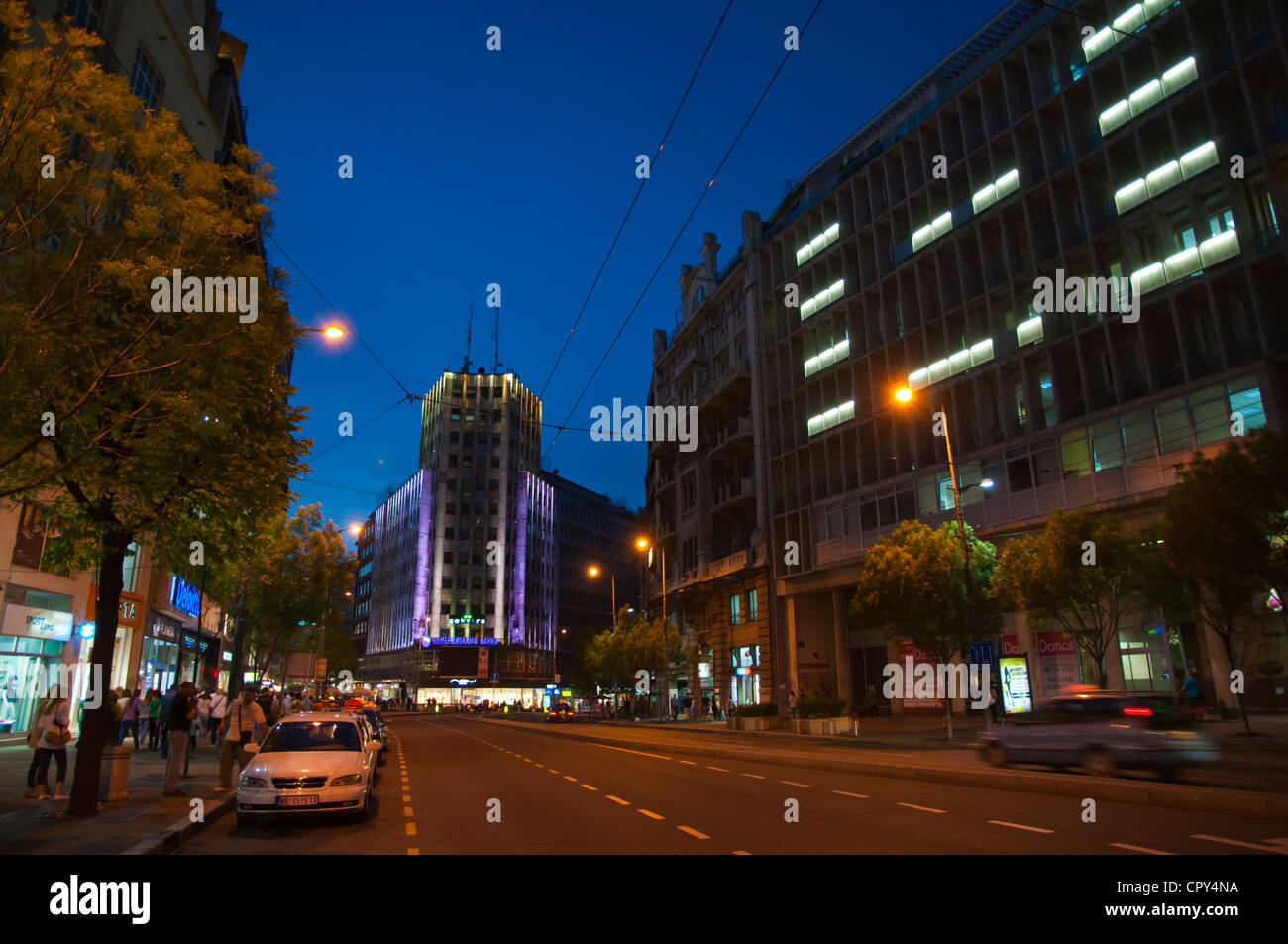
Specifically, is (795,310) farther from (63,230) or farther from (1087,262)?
(63,230)

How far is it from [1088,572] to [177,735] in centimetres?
2279

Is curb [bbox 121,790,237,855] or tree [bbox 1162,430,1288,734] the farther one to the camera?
tree [bbox 1162,430,1288,734]

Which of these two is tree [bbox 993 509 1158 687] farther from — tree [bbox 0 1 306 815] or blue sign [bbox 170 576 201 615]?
blue sign [bbox 170 576 201 615]

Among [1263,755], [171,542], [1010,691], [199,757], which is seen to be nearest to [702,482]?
[1010,691]

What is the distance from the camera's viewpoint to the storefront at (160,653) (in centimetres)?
3488

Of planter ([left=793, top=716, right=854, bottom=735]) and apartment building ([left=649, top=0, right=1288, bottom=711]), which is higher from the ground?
apartment building ([left=649, top=0, right=1288, bottom=711])

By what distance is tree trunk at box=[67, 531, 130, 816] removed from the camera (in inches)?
452

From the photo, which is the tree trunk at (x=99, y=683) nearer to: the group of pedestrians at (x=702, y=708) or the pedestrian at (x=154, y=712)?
the pedestrian at (x=154, y=712)

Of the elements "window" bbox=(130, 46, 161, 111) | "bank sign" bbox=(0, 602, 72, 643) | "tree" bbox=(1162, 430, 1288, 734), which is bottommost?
"bank sign" bbox=(0, 602, 72, 643)

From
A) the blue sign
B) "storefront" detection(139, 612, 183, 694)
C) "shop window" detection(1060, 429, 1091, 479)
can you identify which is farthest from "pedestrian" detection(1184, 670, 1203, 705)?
the blue sign

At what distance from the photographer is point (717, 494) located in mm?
55031

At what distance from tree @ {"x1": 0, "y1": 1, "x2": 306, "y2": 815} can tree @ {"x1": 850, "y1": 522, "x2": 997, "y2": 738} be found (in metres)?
21.0

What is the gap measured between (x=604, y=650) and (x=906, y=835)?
2193 inches

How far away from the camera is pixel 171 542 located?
40.9 feet
